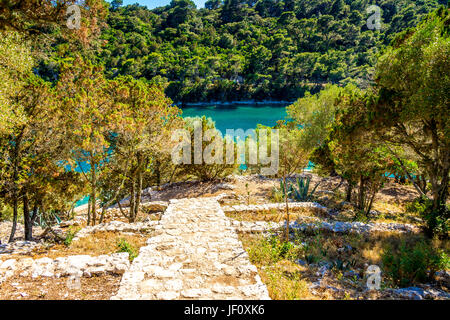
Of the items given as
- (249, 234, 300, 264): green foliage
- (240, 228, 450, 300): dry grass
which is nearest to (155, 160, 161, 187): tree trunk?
(240, 228, 450, 300): dry grass

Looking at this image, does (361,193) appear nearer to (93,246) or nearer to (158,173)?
(93,246)

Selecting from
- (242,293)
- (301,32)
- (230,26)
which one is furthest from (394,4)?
(242,293)

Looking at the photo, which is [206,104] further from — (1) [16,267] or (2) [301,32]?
(1) [16,267]

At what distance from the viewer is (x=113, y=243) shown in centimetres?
636

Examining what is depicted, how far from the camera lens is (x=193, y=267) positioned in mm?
4797

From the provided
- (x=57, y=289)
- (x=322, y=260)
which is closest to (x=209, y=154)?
(x=322, y=260)

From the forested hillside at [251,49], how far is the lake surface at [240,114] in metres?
3.68

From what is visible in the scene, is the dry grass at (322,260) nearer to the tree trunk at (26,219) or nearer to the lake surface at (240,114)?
the tree trunk at (26,219)

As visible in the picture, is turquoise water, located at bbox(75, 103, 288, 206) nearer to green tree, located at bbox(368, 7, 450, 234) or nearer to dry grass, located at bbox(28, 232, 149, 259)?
green tree, located at bbox(368, 7, 450, 234)

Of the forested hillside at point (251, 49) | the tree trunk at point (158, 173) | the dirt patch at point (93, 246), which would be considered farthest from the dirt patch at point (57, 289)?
the forested hillside at point (251, 49)

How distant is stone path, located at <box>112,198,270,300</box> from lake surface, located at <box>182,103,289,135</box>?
131ft

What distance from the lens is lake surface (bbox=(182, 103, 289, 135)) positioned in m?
49.8

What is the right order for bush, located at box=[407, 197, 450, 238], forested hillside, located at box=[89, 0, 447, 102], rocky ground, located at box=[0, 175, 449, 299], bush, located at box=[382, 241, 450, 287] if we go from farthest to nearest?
forested hillside, located at box=[89, 0, 447, 102] → bush, located at box=[407, 197, 450, 238] → bush, located at box=[382, 241, 450, 287] → rocky ground, located at box=[0, 175, 449, 299]

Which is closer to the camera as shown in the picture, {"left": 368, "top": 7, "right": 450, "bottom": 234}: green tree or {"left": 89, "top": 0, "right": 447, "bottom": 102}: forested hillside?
{"left": 368, "top": 7, "right": 450, "bottom": 234}: green tree
